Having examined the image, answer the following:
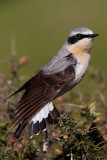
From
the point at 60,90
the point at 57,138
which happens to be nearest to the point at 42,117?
the point at 60,90

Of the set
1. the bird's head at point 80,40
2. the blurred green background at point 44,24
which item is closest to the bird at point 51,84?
the bird's head at point 80,40

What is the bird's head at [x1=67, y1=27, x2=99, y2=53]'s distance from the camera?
3.51 m

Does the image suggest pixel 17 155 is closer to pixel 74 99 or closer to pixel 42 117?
pixel 42 117

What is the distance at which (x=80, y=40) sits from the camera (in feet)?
11.8

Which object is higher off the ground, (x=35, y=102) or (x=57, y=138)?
(x=35, y=102)

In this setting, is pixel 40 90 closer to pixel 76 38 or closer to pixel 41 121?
pixel 41 121

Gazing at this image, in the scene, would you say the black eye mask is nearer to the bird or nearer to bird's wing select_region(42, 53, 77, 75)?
the bird

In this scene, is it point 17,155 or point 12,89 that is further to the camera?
point 12,89

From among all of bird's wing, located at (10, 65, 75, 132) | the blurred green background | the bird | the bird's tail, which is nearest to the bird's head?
the bird

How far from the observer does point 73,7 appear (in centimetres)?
934

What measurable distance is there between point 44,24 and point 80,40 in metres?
4.85

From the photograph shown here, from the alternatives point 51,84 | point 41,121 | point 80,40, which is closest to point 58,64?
point 51,84

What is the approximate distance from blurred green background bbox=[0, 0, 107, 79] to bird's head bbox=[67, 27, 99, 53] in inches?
94.9

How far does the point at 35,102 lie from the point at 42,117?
0.44 ft
